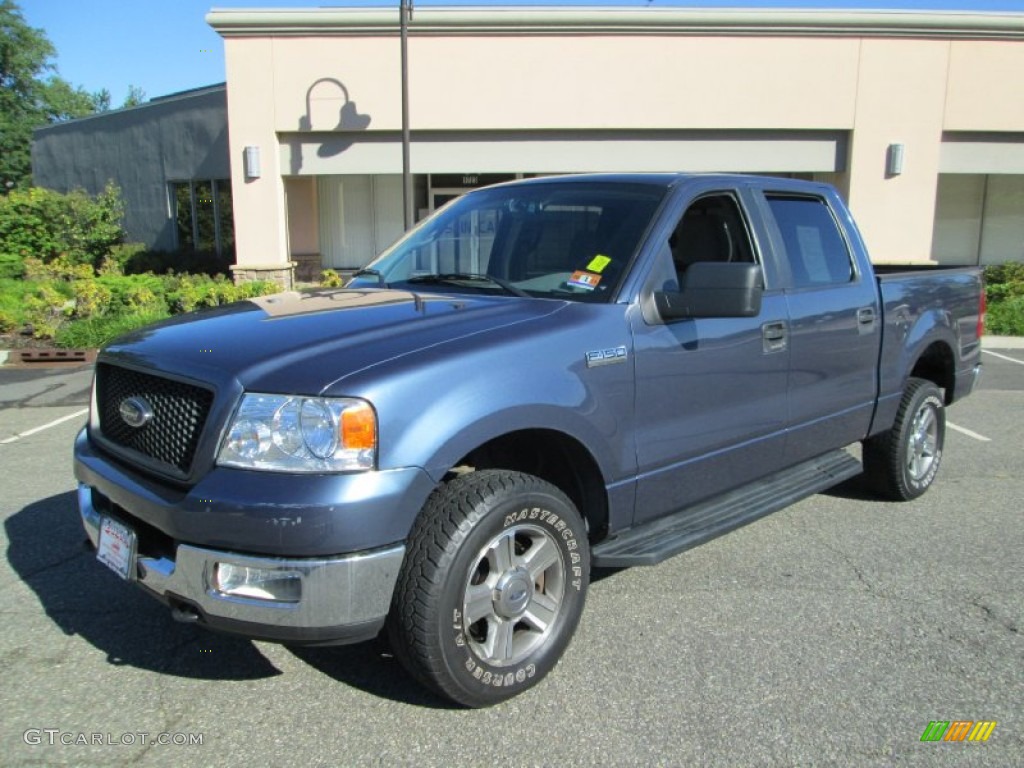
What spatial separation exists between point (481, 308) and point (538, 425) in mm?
600

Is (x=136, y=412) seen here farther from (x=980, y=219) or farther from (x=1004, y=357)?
(x=980, y=219)

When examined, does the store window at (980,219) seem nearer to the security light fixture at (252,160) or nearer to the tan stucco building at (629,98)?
the tan stucco building at (629,98)

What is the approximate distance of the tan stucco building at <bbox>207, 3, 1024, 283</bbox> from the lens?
51.0 ft

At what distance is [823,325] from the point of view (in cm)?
423

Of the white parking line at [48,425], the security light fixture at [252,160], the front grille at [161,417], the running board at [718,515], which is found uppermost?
the security light fixture at [252,160]

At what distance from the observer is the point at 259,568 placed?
248cm

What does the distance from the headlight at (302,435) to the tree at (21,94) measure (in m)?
50.5

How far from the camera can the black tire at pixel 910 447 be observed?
505 centimetres

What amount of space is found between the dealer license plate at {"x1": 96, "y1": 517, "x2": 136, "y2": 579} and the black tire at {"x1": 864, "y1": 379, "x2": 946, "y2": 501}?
4230mm

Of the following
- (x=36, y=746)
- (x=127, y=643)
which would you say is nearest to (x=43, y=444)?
(x=127, y=643)

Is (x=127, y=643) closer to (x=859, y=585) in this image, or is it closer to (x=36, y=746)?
(x=36, y=746)

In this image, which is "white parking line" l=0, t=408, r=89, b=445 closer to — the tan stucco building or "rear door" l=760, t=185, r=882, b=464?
"rear door" l=760, t=185, r=882, b=464

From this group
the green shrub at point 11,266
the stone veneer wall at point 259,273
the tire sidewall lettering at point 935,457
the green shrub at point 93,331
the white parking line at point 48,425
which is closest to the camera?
the tire sidewall lettering at point 935,457

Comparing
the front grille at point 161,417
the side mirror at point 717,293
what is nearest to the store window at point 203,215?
the front grille at point 161,417
